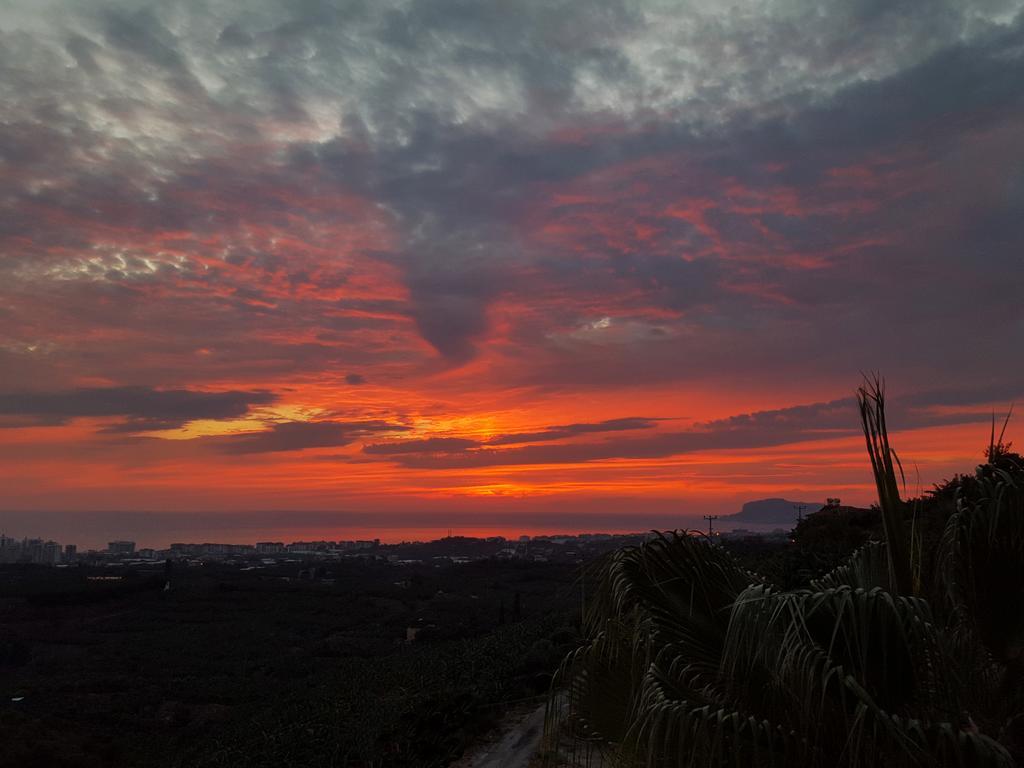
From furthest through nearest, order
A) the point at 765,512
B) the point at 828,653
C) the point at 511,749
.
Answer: the point at 765,512 → the point at 511,749 → the point at 828,653

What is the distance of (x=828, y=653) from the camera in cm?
269

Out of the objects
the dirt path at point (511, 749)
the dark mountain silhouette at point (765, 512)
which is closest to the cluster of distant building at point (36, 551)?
the dark mountain silhouette at point (765, 512)

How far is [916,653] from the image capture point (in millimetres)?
2807

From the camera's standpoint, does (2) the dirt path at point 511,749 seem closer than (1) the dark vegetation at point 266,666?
Yes

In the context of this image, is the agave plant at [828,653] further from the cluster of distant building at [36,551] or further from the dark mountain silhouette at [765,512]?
the cluster of distant building at [36,551]

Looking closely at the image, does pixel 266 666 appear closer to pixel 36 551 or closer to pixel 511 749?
pixel 511 749

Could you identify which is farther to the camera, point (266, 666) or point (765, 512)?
point (765, 512)

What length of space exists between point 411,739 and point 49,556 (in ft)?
640

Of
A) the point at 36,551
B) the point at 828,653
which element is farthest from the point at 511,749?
the point at 36,551

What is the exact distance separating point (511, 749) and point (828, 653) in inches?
327

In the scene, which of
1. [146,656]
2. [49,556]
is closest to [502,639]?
[146,656]

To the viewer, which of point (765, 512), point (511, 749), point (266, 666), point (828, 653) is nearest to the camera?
point (828, 653)

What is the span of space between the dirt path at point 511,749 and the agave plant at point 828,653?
20.3 feet

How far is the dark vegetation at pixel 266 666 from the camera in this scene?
1248 cm
